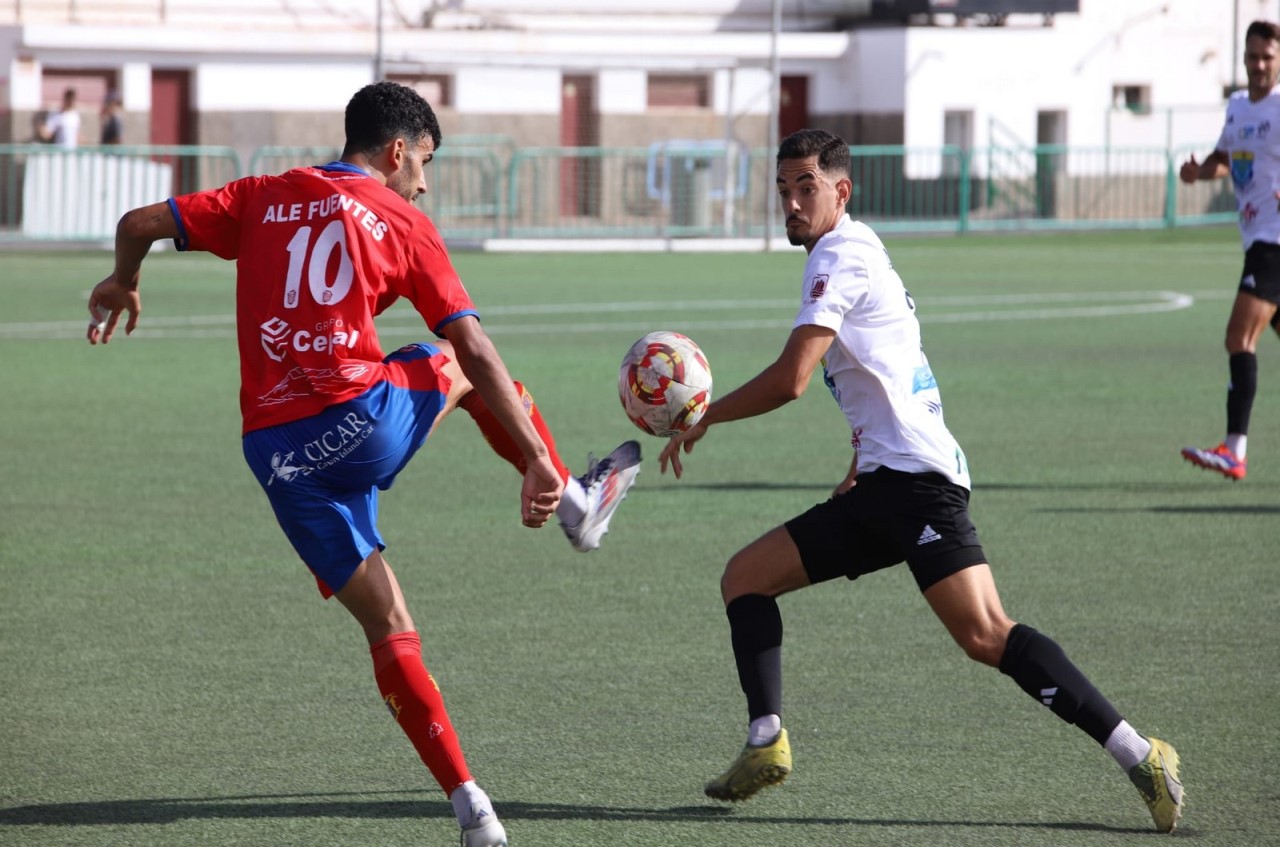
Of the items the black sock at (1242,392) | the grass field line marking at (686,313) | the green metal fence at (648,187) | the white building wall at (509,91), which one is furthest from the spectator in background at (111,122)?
the black sock at (1242,392)

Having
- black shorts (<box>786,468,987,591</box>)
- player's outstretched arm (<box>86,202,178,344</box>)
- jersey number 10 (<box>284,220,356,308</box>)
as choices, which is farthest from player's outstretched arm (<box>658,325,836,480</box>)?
player's outstretched arm (<box>86,202,178,344</box>)

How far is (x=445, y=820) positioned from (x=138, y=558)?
3.94 m

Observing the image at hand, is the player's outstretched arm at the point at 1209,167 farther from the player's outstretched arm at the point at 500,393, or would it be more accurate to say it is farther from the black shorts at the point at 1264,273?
the player's outstretched arm at the point at 500,393

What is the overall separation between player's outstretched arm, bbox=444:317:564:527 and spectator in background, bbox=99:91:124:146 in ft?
108

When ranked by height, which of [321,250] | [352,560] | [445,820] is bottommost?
[445,820]

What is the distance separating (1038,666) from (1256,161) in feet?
21.3

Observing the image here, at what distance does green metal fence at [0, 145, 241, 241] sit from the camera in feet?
102

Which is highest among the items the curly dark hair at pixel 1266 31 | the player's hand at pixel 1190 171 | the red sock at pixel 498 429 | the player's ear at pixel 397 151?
the curly dark hair at pixel 1266 31

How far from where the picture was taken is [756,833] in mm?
5172

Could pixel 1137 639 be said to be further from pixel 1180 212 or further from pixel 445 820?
pixel 1180 212

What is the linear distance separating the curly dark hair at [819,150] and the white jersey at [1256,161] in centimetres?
589

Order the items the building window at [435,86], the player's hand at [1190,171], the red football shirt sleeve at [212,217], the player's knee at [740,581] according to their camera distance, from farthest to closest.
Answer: the building window at [435,86] → the player's hand at [1190,171] → the player's knee at [740,581] → the red football shirt sleeve at [212,217]

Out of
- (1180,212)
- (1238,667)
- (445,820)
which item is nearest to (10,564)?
(445,820)

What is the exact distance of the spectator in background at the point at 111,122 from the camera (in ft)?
118
